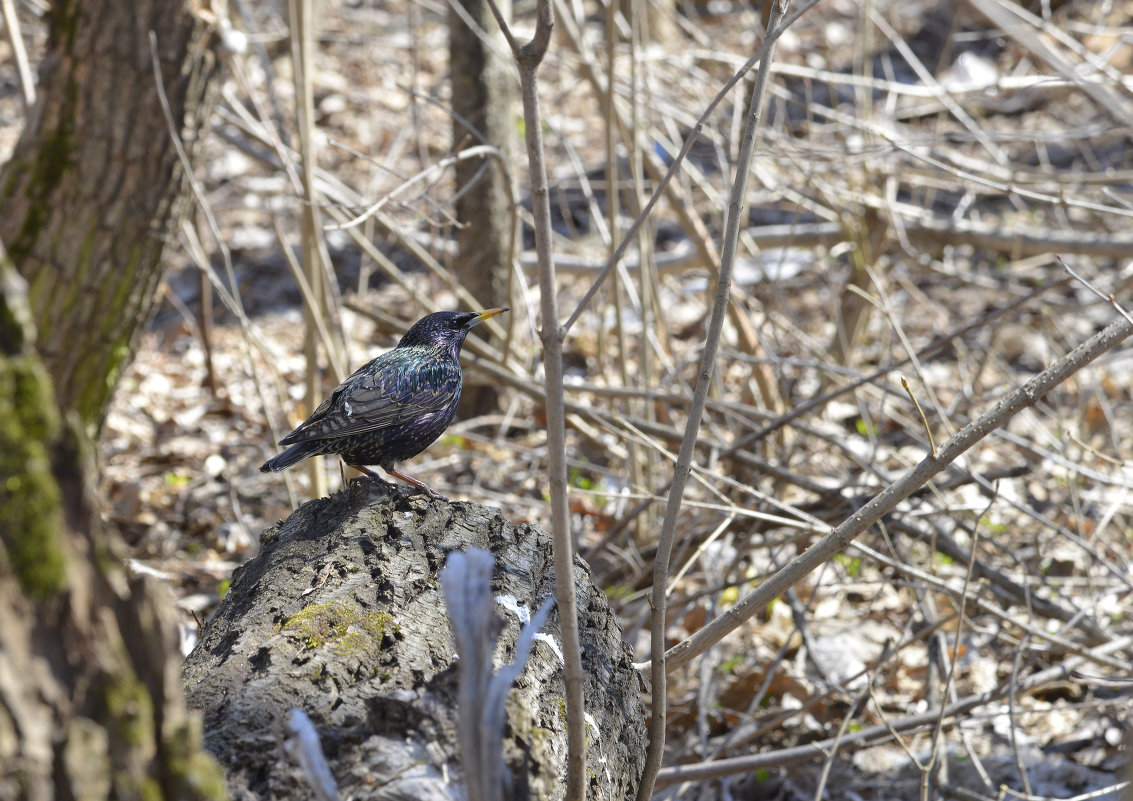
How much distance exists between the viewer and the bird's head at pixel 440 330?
2.96 m

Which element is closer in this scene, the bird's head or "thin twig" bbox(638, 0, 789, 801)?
"thin twig" bbox(638, 0, 789, 801)

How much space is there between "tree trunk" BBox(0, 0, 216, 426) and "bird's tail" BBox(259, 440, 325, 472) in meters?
2.02

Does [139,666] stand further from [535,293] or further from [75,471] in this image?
[535,293]

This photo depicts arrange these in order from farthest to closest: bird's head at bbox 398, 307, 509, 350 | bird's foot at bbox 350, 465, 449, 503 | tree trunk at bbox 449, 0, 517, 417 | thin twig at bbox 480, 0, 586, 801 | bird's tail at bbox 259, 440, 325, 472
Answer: tree trunk at bbox 449, 0, 517, 417 < bird's head at bbox 398, 307, 509, 350 < bird's tail at bbox 259, 440, 325, 472 < bird's foot at bbox 350, 465, 449, 503 < thin twig at bbox 480, 0, 586, 801

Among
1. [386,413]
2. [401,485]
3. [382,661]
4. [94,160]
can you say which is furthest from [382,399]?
[94,160]

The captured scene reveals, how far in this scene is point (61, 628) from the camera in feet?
3.31

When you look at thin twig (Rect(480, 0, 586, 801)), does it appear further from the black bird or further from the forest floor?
the black bird

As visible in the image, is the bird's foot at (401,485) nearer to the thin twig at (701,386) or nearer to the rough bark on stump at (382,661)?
the rough bark on stump at (382,661)

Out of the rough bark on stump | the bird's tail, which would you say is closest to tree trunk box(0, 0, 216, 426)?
the bird's tail

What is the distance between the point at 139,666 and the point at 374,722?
537 mm

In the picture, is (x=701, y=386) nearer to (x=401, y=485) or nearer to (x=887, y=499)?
(x=887, y=499)

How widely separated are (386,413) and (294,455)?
0.89 feet

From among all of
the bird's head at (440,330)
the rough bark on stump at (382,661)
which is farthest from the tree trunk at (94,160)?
the rough bark on stump at (382,661)

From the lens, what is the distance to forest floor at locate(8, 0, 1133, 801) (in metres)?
3.38
